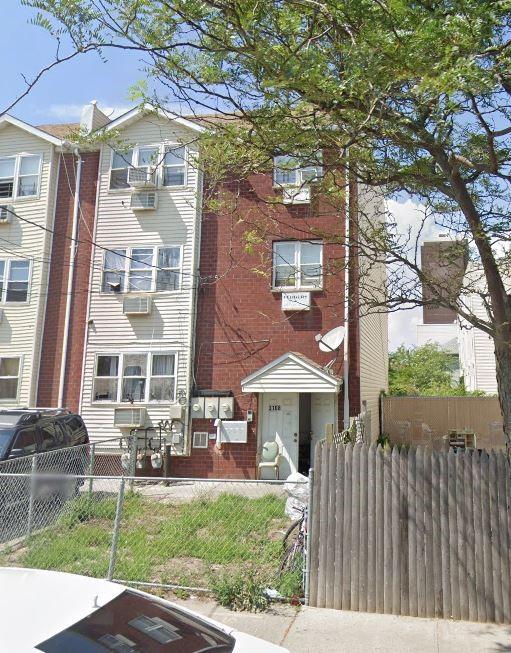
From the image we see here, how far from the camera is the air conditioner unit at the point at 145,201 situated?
1712 cm

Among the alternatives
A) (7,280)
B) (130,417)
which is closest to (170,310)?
(130,417)

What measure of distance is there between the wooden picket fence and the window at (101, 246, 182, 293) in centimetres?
1123

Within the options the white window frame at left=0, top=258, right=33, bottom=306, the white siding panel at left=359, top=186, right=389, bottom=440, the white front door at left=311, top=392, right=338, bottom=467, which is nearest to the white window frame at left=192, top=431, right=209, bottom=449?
the white front door at left=311, top=392, right=338, bottom=467

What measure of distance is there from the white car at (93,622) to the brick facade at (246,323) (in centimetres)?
1199

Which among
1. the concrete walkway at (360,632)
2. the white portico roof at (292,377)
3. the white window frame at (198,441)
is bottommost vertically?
the concrete walkway at (360,632)

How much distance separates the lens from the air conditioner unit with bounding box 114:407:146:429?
51.4 feet

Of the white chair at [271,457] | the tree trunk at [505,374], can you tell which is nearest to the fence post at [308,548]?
the tree trunk at [505,374]

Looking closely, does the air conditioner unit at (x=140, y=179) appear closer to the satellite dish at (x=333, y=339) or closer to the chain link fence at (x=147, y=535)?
the satellite dish at (x=333, y=339)

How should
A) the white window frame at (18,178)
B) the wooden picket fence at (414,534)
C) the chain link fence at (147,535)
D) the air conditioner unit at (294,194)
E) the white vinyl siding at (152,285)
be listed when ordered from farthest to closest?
the white window frame at (18,178)
the white vinyl siding at (152,285)
the air conditioner unit at (294,194)
the chain link fence at (147,535)
the wooden picket fence at (414,534)

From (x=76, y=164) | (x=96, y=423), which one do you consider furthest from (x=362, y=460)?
(x=76, y=164)

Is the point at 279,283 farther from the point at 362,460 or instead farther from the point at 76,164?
the point at 362,460

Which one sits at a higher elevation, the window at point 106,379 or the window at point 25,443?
the window at point 106,379

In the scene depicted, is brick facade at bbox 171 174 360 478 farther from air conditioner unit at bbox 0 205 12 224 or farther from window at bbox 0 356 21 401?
air conditioner unit at bbox 0 205 12 224

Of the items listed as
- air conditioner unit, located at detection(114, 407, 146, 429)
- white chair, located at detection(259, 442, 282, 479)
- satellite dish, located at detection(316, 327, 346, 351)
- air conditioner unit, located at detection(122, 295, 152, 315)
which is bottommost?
white chair, located at detection(259, 442, 282, 479)
